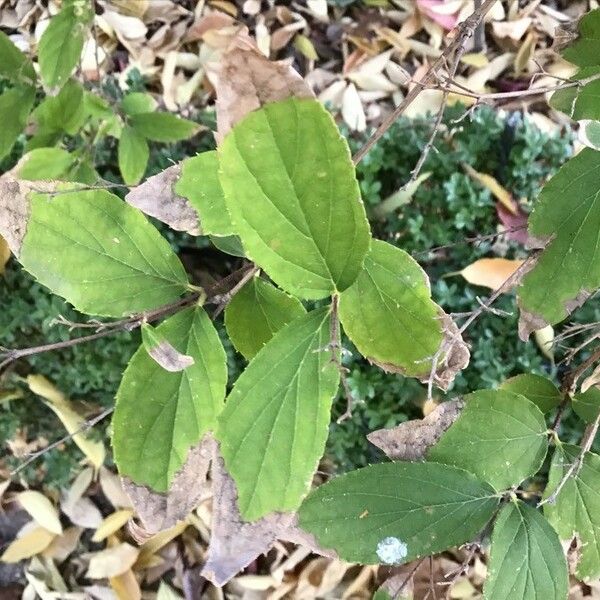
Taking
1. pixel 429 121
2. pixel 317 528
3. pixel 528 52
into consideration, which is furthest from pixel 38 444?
pixel 528 52

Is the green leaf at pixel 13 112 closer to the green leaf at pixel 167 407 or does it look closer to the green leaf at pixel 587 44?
the green leaf at pixel 167 407

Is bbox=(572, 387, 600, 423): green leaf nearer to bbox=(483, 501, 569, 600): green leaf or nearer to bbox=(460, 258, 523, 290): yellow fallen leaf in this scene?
bbox=(483, 501, 569, 600): green leaf

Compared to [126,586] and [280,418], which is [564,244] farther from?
[126,586]

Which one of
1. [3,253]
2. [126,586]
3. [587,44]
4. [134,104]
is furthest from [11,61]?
[126,586]

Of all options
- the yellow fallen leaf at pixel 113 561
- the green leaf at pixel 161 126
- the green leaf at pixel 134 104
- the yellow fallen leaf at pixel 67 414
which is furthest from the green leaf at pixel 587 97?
the yellow fallen leaf at pixel 113 561

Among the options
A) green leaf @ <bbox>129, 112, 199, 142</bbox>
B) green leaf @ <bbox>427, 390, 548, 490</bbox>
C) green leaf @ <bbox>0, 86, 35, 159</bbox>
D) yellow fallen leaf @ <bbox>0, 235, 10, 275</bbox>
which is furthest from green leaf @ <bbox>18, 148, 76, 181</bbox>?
green leaf @ <bbox>427, 390, 548, 490</bbox>
